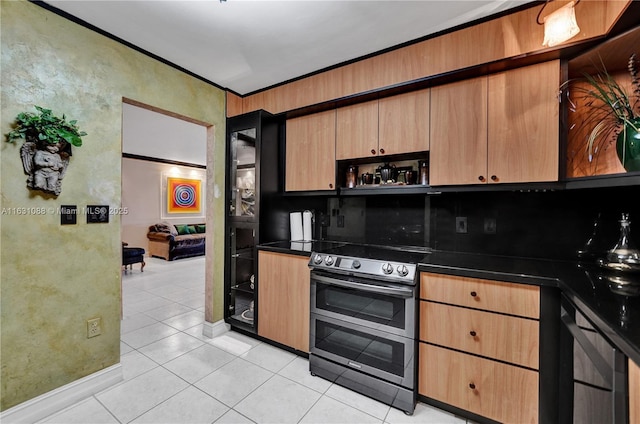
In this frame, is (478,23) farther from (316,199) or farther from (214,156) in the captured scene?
→ (214,156)

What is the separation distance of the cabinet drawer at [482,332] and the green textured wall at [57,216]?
2.29m

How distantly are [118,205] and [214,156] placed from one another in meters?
0.99

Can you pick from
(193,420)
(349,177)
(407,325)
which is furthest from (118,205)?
(407,325)

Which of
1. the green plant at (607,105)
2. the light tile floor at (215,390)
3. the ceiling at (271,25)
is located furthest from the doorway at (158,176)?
the green plant at (607,105)

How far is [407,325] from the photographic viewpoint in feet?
5.64

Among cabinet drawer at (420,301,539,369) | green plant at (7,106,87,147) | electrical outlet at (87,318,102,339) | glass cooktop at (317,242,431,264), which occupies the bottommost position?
electrical outlet at (87,318,102,339)

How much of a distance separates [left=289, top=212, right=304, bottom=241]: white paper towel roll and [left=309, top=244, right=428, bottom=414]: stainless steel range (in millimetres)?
677

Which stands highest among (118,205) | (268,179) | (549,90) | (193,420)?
(549,90)

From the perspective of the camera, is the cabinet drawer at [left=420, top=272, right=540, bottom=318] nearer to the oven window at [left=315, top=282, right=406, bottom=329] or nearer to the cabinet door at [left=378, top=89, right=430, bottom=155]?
the oven window at [left=315, top=282, right=406, bottom=329]

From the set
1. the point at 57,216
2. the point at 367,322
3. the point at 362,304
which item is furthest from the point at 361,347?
the point at 57,216

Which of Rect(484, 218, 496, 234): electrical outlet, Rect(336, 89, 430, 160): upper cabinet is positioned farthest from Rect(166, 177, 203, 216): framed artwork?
Rect(484, 218, 496, 234): electrical outlet

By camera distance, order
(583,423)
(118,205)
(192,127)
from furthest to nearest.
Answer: (192,127)
(118,205)
(583,423)

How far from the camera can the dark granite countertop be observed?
2.84 feet

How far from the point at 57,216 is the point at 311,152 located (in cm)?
192
